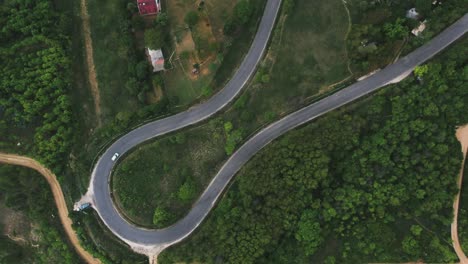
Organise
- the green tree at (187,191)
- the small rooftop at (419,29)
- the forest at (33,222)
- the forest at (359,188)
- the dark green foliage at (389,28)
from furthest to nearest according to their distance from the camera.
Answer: the forest at (33,222) → the small rooftop at (419,29) → the dark green foliage at (389,28) → the green tree at (187,191) → the forest at (359,188)

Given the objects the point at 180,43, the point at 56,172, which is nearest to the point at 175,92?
the point at 180,43

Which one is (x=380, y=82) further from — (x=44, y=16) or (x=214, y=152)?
(x=44, y=16)

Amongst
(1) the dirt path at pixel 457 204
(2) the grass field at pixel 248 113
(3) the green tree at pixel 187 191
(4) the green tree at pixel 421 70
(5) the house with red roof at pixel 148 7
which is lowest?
(1) the dirt path at pixel 457 204

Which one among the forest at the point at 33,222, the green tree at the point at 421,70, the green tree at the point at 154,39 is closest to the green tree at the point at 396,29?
the green tree at the point at 421,70

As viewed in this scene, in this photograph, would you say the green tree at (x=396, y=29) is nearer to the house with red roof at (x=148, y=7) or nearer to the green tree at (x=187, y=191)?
the house with red roof at (x=148, y=7)

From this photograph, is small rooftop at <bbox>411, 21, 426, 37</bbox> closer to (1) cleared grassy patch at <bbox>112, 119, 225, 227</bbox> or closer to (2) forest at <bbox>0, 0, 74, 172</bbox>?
(1) cleared grassy patch at <bbox>112, 119, 225, 227</bbox>

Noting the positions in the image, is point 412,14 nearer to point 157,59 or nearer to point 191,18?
point 191,18
